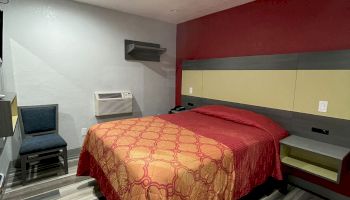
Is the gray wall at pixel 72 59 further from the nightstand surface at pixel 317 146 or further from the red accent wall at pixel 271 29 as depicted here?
the nightstand surface at pixel 317 146

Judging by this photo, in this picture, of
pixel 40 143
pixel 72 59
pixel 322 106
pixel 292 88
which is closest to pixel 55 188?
pixel 40 143

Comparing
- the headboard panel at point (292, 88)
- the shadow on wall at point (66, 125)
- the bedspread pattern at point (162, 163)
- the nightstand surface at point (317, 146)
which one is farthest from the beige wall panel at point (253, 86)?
the shadow on wall at point (66, 125)

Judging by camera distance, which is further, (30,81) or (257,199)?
(30,81)

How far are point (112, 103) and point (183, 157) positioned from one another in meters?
2.24

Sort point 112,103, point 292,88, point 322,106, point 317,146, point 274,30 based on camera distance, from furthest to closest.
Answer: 1. point 112,103
2. point 274,30
3. point 292,88
4. point 322,106
5. point 317,146

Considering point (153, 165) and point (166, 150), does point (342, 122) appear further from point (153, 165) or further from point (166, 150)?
point (153, 165)

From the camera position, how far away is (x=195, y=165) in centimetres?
149

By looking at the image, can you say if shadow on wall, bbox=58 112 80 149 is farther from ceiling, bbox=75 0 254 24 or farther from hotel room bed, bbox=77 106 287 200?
ceiling, bbox=75 0 254 24

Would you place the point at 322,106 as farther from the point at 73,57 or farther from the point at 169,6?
the point at 73,57

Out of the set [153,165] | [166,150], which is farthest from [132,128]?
[153,165]

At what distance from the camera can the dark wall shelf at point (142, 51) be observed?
3.54 metres

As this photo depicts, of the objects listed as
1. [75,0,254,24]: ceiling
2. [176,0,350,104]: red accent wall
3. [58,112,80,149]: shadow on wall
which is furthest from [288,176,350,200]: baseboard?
[58,112,80,149]: shadow on wall

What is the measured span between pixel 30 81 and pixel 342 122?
3.87m

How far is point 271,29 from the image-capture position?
106 inches
